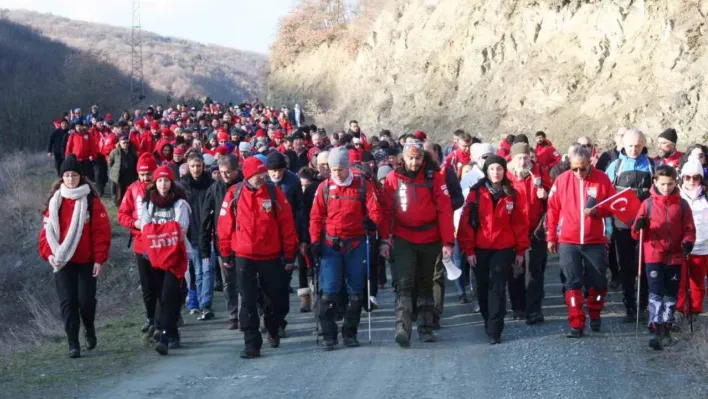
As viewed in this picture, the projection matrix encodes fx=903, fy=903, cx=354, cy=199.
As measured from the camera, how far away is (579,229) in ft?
32.8

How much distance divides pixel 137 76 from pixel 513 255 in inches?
2837

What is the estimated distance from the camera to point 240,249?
31.8 feet

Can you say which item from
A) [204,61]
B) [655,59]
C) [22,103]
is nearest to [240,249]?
[655,59]

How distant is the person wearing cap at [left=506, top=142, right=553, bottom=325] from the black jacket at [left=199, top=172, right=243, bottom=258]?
346cm

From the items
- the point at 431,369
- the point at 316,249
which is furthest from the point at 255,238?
the point at 431,369

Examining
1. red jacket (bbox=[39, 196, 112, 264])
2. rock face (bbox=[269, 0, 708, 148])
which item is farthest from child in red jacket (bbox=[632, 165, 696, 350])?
rock face (bbox=[269, 0, 708, 148])

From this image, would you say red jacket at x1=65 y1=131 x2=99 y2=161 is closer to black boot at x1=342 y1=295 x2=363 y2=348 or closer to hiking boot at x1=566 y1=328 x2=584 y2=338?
black boot at x1=342 y1=295 x2=363 y2=348

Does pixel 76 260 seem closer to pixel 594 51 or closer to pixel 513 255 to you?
pixel 513 255

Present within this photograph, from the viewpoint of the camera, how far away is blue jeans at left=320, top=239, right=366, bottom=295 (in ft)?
32.6

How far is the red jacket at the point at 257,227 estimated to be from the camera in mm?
9656

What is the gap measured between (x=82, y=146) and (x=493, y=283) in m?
16.8

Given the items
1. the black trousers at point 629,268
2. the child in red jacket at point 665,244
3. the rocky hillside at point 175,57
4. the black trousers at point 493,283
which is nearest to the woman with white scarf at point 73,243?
the black trousers at point 493,283

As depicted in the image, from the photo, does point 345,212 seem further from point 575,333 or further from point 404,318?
point 575,333

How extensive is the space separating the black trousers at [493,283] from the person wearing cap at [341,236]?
1.40 meters
